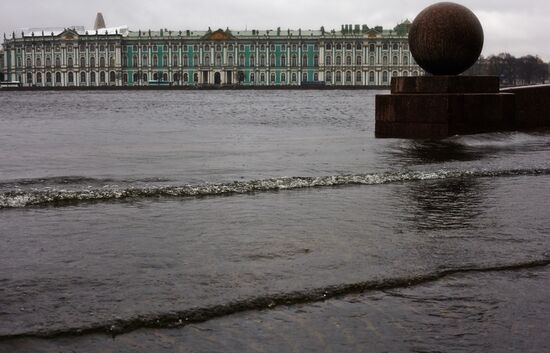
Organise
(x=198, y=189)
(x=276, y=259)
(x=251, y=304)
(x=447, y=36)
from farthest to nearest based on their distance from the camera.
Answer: (x=447, y=36) < (x=198, y=189) < (x=276, y=259) < (x=251, y=304)

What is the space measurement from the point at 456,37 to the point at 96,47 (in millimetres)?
109398

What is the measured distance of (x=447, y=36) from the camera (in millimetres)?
10906

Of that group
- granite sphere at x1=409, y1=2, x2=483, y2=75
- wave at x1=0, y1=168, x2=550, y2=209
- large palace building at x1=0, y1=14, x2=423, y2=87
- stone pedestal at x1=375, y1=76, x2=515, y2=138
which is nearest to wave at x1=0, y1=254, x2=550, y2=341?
wave at x1=0, y1=168, x2=550, y2=209

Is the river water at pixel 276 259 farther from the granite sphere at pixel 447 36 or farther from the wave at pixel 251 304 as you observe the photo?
the granite sphere at pixel 447 36

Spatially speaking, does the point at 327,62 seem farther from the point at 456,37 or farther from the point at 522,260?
the point at 522,260

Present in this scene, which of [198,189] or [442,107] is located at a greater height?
[442,107]

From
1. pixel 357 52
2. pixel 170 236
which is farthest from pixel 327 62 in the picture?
pixel 170 236

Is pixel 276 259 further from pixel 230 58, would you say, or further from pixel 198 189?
pixel 230 58

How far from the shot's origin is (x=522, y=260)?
3439mm

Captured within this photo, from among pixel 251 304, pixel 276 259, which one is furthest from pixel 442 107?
pixel 251 304

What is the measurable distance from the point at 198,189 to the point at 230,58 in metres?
109

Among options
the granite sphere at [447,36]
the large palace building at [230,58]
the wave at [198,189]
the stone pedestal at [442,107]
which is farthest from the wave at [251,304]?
the large palace building at [230,58]

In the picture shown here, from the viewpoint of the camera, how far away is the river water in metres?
2.47

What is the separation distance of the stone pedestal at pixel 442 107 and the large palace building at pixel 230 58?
102 m
